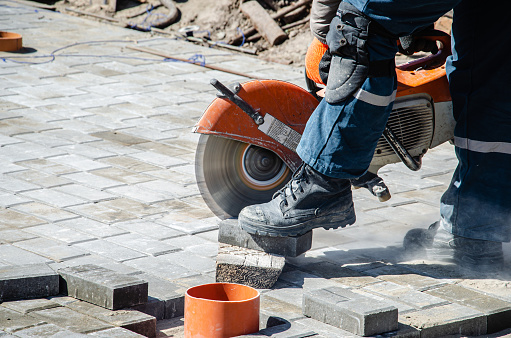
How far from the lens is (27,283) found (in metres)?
2.70

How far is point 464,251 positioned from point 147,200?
1.81 m

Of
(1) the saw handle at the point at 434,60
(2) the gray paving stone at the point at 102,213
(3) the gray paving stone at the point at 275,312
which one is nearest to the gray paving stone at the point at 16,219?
(2) the gray paving stone at the point at 102,213

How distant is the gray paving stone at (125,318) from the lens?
2533 millimetres

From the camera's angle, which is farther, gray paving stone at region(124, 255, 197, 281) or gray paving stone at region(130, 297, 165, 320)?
gray paving stone at region(124, 255, 197, 281)

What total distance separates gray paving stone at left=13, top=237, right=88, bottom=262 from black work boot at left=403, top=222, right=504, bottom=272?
1643 mm

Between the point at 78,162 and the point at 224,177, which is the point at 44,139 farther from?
the point at 224,177

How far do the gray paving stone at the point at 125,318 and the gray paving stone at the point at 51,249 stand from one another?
0.69 metres

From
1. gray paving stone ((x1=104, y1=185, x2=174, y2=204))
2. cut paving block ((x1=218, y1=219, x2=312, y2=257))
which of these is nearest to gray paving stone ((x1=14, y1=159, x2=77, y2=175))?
gray paving stone ((x1=104, y1=185, x2=174, y2=204))

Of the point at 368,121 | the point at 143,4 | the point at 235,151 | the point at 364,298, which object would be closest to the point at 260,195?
the point at 235,151

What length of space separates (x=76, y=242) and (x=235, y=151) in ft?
3.02

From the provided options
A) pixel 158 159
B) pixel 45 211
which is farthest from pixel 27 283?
→ pixel 158 159

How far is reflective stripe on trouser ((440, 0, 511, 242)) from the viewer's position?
327 cm

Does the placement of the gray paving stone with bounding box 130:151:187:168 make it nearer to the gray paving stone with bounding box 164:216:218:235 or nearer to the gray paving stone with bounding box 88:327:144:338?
the gray paving stone with bounding box 164:216:218:235

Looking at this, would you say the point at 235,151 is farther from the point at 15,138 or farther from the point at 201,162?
the point at 15,138
